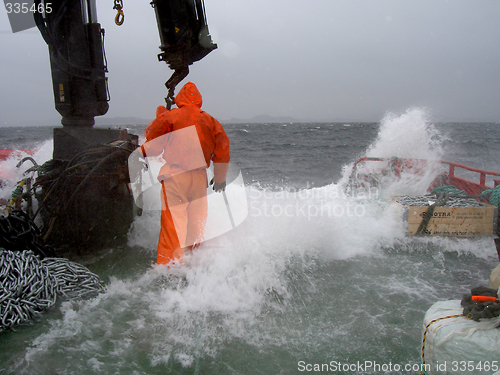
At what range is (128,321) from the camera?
246 centimetres

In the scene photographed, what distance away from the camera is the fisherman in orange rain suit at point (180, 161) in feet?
11.0

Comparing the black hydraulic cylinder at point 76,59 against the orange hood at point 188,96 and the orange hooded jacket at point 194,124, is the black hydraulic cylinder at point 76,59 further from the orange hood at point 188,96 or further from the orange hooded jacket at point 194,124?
the orange hood at point 188,96

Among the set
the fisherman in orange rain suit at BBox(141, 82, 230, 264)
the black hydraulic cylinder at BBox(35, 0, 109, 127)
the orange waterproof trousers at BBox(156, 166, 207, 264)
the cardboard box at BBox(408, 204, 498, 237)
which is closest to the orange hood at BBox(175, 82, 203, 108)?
the fisherman in orange rain suit at BBox(141, 82, 230, 264)

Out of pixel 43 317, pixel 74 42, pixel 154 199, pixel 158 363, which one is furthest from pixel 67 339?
pixel 74 42

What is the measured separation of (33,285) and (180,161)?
1.65 m

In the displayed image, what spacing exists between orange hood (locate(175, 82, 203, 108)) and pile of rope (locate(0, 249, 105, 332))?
74.9 inches

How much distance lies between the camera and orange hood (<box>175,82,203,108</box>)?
350 cm

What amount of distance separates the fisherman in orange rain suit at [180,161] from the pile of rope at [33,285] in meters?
0.81

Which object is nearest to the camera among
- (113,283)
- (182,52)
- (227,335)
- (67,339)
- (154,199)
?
(67,339)

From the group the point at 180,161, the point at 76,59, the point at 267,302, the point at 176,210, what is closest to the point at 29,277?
the point at 176,210

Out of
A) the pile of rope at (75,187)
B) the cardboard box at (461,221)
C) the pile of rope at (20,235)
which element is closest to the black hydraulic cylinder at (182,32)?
the pile of rope at (75,187)

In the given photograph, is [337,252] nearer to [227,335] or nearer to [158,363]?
[227,335]

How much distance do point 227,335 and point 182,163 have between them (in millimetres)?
1773

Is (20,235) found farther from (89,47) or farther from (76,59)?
(89,47)
